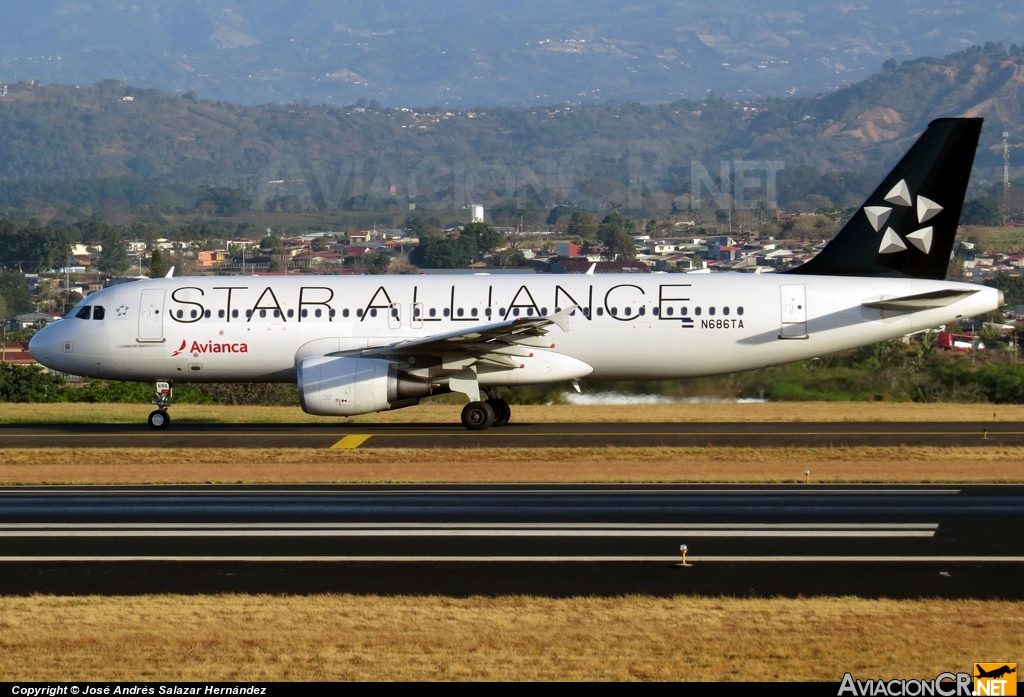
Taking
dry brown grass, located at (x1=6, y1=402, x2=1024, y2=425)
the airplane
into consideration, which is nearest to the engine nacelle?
the airplane

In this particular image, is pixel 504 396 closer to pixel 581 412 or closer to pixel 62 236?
pixel 581 412

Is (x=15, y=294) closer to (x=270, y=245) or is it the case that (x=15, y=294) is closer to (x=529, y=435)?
(x=270, y=245)

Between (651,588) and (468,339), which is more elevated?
(468,339)

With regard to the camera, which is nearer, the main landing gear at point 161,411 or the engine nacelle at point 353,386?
the engine nacelle at point 353,386

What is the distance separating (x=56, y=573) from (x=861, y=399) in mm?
28404

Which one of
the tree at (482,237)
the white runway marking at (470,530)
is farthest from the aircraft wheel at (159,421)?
the tree at (482,237)

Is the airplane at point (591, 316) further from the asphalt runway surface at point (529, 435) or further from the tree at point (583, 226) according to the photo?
the tree at point (583, 226)

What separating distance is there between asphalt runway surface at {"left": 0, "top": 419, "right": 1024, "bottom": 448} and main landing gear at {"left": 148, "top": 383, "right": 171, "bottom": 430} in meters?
0.23

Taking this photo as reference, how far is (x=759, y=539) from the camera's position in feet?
55.2

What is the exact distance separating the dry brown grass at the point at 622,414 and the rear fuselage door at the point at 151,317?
4165 millimetres

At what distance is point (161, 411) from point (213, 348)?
2.04 meters

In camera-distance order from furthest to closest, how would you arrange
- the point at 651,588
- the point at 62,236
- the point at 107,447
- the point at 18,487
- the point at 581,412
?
the point at 62,236 < the point at 581,412 < the point at 107,447 < the point at 18,487 < the point at 651,588

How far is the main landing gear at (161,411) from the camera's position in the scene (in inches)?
1266

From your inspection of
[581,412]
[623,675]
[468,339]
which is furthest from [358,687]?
[581,412]
